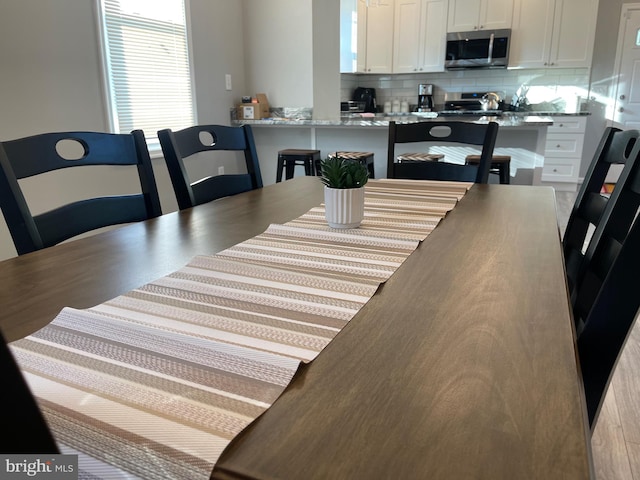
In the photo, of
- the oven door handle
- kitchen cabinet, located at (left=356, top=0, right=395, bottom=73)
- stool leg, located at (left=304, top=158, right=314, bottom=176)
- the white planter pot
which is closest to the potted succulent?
the white planter pot

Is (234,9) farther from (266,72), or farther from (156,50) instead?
(156,50)

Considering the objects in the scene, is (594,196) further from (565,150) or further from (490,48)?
(490,48)

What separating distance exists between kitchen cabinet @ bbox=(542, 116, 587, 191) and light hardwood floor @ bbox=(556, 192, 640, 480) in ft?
13.5

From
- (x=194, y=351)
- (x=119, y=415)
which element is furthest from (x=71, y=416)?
(x=194, y=351)

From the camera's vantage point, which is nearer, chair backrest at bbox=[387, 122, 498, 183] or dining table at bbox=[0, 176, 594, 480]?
dining table at bbox=[0, 176, 594, 480]

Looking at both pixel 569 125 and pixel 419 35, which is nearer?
pixel 569 125

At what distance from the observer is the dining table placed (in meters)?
0.44

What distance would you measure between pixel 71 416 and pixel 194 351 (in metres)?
0.16

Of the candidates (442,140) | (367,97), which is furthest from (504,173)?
(367,97)

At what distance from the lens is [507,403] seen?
0.52 metres

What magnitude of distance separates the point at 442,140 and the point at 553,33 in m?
4.75

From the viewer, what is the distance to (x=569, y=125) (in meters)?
5.59

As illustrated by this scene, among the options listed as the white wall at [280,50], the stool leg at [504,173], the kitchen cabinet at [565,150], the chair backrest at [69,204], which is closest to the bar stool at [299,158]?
the white wall at [280,50]

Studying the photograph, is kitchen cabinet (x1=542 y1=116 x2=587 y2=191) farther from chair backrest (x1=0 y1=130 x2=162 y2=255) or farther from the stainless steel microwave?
chair backrest (x1=0 y1=130 x2=162 y2=255)
